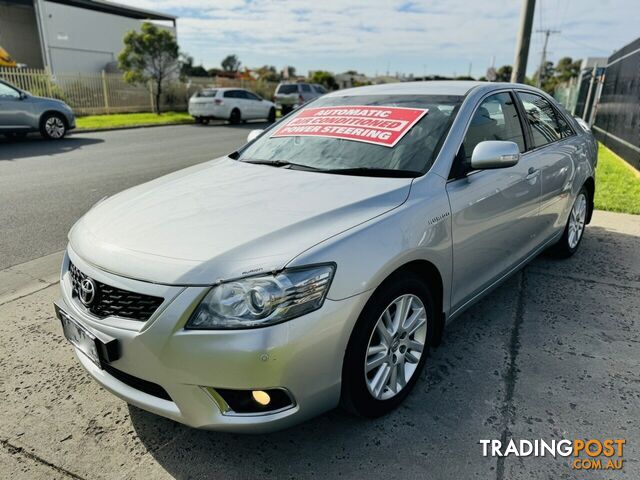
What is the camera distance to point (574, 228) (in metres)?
4.80

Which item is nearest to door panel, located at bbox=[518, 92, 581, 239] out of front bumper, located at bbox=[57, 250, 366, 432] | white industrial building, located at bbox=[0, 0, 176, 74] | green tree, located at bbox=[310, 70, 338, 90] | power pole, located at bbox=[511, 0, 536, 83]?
front bumper, located at bbox=[57, 250, 366, 432]

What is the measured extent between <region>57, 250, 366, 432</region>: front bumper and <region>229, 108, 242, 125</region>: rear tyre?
63.5 ft

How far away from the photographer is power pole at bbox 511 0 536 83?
464 inches

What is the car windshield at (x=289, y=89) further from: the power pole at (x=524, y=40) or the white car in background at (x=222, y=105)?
the power pole at (x=524, y=40)

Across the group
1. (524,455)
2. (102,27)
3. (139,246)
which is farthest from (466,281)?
(102,27)

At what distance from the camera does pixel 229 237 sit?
2.15 meters

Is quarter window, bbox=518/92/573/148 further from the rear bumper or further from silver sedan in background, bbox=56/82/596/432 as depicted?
the rear bumper

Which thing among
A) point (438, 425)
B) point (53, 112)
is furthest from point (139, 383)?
point (53, 112)

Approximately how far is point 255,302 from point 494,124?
7.64 feet

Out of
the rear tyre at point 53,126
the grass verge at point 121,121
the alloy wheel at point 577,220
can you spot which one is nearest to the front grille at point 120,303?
the alloy wheel at point 577,220

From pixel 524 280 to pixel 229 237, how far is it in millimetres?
3124

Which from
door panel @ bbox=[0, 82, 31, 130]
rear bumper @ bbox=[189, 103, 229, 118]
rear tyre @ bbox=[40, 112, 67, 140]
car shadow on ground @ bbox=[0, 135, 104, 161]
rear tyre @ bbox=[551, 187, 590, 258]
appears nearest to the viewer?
rear tyre @ bbox=[551, 187, 590, 258]

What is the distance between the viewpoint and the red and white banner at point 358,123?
121 inches

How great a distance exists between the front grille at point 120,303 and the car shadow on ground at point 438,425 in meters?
0.71
